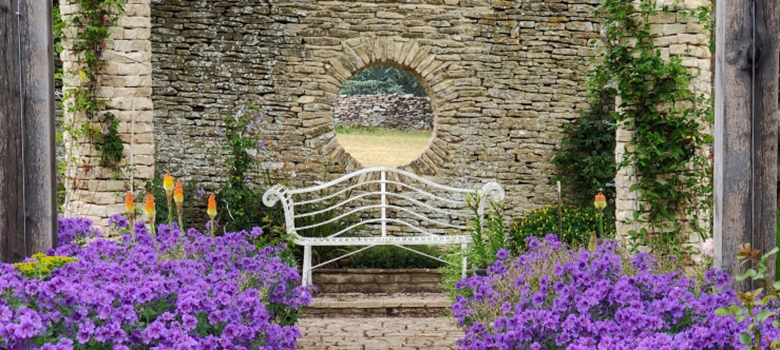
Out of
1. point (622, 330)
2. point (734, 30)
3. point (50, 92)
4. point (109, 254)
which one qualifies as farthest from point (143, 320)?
point (734, 30)

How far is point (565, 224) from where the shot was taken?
7.27m

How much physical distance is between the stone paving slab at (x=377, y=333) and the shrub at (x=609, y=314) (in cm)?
146

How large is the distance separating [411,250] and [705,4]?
2805 mm

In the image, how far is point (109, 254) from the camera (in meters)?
3.43

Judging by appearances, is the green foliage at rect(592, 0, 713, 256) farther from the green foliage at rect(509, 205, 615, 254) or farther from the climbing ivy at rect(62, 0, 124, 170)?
the climbing ivy at rect(62, 0, 124, 170)

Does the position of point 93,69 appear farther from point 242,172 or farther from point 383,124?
point 383,124

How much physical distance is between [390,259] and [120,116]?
8.40 ft

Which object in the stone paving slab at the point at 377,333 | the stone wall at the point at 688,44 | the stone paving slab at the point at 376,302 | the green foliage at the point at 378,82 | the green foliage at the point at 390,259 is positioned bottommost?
the stone paving slab at the point at 377,333

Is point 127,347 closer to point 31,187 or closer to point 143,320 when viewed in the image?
point 143,320

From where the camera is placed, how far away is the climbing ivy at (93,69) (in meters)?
5.52

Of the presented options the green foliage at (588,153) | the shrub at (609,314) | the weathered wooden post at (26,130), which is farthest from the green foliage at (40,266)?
the green foliage at (588,153)

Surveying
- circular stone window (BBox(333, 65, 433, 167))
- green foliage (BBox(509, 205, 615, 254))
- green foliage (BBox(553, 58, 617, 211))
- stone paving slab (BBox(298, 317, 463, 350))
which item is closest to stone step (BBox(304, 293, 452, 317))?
stone paving slab (BBox(298, 317, 463, 350))

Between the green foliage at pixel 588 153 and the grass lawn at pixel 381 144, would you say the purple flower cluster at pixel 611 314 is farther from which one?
the grass lawn at pixel 381 144

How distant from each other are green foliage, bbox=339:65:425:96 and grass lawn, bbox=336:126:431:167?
2146mm
